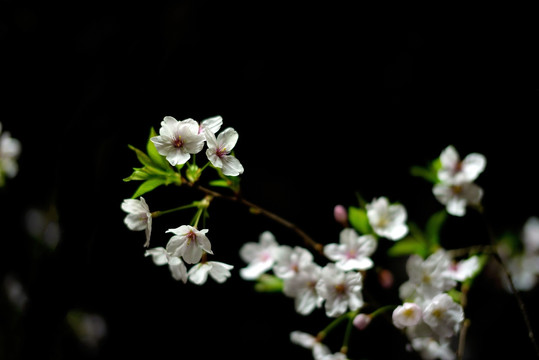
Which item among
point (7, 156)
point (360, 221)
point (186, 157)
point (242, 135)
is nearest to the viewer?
point (186, 157)

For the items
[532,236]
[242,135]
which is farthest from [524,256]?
[242,135]

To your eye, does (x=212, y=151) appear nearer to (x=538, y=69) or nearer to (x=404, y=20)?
(x=538, y=69)

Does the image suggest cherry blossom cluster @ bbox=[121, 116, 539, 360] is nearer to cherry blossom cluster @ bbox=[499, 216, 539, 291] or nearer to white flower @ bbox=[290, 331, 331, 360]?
white flower @ bbox=[290, 331, 331, 360]

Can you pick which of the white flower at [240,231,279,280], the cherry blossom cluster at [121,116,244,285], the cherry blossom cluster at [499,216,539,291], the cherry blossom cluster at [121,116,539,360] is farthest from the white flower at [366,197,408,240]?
the cherry blossom cluster at [499,216,539,291]

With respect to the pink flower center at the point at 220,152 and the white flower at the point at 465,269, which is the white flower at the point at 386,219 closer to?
the white flower at the point at 465,269

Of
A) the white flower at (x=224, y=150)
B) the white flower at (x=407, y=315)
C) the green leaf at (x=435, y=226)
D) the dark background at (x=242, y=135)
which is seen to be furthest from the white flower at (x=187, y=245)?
the green leaf at (x=435, y=226)

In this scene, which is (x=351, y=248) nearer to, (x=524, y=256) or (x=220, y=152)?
(x=220, y=152)
